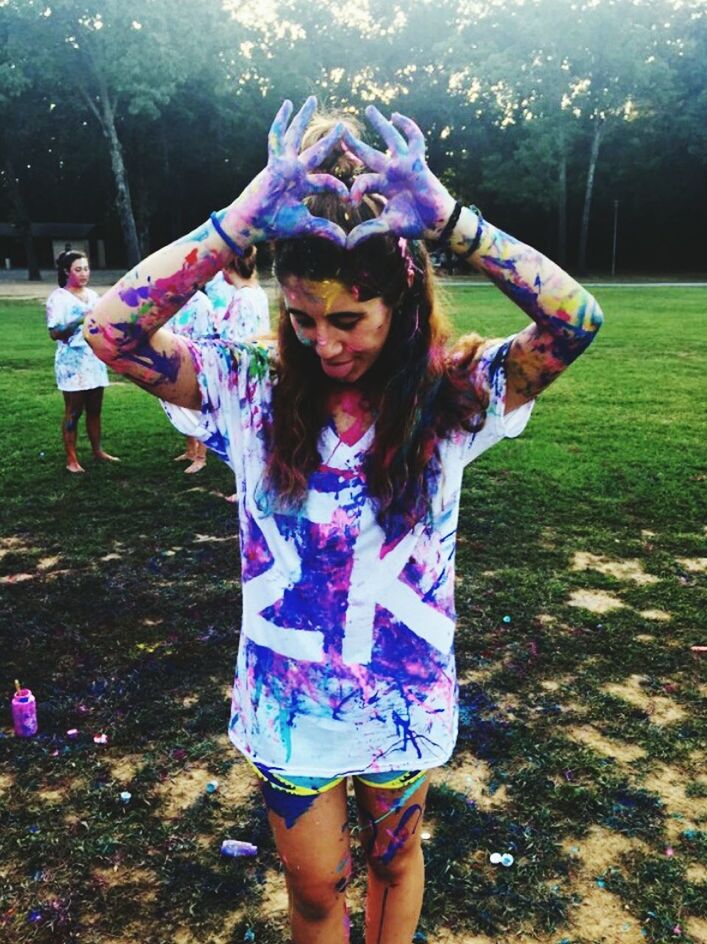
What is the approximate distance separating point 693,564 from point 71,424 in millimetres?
5449

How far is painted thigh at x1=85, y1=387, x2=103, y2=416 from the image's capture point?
797cm

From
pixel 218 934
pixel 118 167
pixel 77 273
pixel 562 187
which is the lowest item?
pixel 218 934

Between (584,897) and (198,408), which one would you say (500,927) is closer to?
(584,897)

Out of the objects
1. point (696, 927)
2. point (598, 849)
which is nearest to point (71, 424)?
point (598, 849)

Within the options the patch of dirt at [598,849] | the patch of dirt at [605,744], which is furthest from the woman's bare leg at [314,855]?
the patch of dirt at [605,744]

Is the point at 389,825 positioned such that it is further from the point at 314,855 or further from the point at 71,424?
the point at 71,424

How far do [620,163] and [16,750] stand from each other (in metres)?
43.7

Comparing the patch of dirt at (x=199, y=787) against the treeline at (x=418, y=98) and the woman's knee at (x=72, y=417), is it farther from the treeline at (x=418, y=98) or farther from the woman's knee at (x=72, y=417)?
the treeline at (x=418, y=98)

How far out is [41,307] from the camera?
2553 cm

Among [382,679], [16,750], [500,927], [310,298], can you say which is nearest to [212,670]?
[16,750]

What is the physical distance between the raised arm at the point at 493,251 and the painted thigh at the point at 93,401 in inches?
264

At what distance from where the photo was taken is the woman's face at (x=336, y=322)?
175 cm

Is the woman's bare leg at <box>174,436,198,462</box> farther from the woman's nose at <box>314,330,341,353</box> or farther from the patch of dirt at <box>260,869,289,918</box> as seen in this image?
the woman's nose at <box>314,330,341,353</box>

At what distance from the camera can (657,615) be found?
481cm
